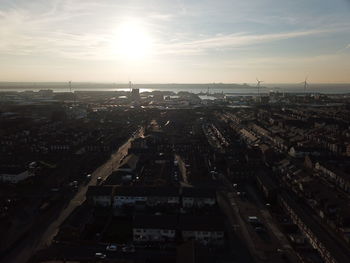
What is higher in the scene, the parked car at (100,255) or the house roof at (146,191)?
the house roof at (146,191)

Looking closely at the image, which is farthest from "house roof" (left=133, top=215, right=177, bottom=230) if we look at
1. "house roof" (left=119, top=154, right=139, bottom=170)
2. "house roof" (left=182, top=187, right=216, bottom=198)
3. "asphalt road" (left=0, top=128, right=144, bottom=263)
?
"house roof" (left=119, top=154, right=139, bottom=170)

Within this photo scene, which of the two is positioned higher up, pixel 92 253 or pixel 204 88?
pixel 204 88

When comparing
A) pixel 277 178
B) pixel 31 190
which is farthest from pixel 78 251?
pixel 277 178

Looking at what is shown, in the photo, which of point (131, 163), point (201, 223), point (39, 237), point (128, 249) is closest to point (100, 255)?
point (128, 249)

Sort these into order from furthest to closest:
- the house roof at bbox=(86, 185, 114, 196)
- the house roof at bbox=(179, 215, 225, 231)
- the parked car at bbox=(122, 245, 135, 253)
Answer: the house roof at bbox=(86, 185, 114, 196) < the house roof at bbox=(179, 215, 225, 231) < the parked car at bbox=(122, 245, 135, 253)

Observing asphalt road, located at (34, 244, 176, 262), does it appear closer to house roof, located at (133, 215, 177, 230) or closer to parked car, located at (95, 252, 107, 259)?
parked car, located at (95, 252, 107, 259)

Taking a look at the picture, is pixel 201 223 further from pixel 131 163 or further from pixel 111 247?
pixel 131 163

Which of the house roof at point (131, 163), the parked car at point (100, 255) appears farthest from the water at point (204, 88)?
the parked car at point (100, 255)

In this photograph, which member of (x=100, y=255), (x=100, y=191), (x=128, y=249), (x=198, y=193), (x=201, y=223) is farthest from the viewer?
(x=100, y=191)

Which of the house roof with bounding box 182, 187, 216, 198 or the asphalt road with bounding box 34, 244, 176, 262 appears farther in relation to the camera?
the house roof with bounding box 182, 187, 216, 198

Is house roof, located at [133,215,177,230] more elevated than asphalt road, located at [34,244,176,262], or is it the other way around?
house roof, located at [133,215,177,230]

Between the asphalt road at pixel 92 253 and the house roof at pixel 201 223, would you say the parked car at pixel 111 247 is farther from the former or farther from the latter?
the house roof at pixel 201 223
